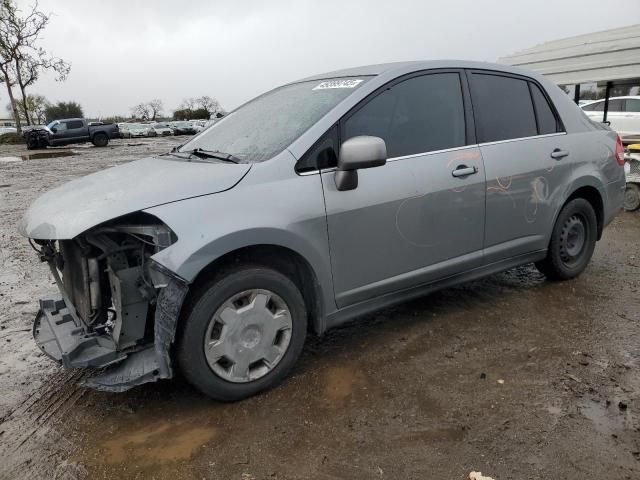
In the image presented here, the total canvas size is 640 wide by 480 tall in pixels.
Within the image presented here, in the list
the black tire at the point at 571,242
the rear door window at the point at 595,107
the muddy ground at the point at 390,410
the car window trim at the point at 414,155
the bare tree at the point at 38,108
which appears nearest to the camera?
the muddy ground at the point at 390,410

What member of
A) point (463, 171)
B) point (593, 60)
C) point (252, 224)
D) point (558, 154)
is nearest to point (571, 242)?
point (558, 154)

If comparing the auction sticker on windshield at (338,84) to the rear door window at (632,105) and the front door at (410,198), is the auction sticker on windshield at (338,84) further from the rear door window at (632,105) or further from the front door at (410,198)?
the rear door window at (632,105)

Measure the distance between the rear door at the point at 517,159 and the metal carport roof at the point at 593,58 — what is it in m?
4.57

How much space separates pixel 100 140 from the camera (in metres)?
29.4

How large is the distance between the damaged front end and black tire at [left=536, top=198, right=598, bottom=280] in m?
3.18

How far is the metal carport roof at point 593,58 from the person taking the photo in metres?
7.56

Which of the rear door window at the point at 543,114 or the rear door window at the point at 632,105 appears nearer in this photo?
the rear door window at the point at 543,114

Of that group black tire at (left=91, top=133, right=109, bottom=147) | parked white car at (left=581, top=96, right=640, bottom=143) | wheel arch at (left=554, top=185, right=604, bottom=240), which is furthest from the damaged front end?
black tire at (left=91, top=133, right=109, bottom=147)

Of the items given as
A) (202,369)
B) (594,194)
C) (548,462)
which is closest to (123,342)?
(202,369)

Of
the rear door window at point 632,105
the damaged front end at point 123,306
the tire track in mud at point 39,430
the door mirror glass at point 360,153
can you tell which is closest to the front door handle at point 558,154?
the door mirror glass at point 360,153

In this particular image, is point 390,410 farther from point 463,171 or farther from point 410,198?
point 463,171

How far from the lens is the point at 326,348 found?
339 cm

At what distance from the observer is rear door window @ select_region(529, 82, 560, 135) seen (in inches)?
157

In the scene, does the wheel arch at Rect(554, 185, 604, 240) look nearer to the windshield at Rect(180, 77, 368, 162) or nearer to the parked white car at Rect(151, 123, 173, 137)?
the windshield at Rect(180, 77, 368, 162)
